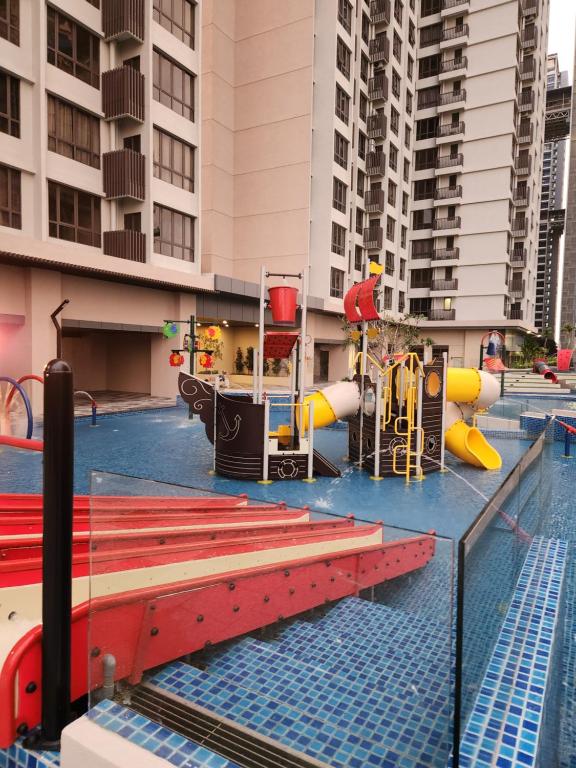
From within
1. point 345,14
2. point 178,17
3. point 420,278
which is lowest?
point 420,278

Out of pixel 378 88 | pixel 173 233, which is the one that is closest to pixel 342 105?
pixel 378 88

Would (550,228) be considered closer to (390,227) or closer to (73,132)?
(390,227)

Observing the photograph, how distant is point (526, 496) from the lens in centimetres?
412

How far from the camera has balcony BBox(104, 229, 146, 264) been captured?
62.6 ft

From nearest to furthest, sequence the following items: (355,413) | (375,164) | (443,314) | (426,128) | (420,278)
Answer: (355,413) < (375,164) < (443,314) < (426,128) < (420,278)

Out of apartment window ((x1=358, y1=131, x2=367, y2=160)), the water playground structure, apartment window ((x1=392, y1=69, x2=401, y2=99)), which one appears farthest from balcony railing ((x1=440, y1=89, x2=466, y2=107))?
the water playground structure

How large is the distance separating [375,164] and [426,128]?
478 inches

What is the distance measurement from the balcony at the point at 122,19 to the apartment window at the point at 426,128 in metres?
32.6

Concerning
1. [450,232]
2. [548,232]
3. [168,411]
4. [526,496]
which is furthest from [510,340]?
[548,232]

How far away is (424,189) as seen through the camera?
45.1 metres

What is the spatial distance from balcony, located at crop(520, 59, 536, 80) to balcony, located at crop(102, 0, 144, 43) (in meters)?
38.8

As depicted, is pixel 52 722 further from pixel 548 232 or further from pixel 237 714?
pixel 548 232

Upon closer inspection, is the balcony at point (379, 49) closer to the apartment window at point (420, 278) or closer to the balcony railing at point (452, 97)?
the balcony railing at point (452, 97)

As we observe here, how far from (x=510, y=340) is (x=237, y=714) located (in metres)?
48.5
